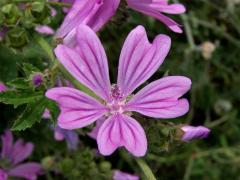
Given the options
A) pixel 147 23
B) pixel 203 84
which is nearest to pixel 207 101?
pixel 203 84

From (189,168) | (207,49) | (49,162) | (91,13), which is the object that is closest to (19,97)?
(91,13)

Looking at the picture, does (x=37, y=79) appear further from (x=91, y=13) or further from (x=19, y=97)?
(x=91, y=13)

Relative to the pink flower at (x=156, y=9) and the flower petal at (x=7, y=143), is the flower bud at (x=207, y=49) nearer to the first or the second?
the flower petal at (x=7, y=143)

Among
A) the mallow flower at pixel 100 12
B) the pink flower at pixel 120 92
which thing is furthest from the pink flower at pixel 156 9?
the pink flower at pixel 120 92

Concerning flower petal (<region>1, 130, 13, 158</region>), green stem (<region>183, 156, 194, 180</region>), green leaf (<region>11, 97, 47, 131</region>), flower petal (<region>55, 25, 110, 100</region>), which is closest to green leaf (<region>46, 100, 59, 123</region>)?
green leaf (<region>11, 97, 47, 131</region>)

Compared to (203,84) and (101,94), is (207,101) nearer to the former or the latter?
(203,84)
